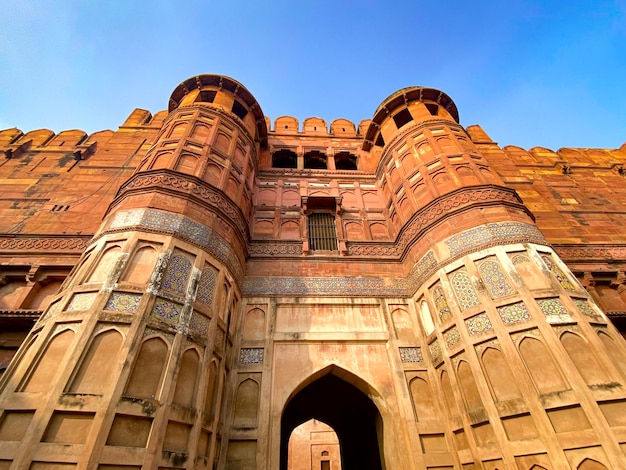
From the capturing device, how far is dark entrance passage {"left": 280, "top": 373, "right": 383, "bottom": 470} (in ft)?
32.6

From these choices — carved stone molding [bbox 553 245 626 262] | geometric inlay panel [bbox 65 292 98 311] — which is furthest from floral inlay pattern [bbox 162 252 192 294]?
carved stone molding [bbox 553 245 626 262]

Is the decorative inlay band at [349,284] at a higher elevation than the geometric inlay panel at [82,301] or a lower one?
higher

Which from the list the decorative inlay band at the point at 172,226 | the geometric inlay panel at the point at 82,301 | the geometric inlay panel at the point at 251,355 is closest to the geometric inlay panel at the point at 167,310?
the geometric inlay panel at the point at 82,301

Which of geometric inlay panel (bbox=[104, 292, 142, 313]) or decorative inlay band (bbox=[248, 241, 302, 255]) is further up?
decorative inlay band (bbox=[248, 241, 302, 255])

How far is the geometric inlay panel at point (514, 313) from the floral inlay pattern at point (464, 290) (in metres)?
0.54

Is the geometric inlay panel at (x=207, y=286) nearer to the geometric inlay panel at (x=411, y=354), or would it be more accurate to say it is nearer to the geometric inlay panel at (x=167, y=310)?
the geometric inlay panel at (x=167, y=310)

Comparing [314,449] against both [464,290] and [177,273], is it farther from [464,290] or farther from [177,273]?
[177,273]

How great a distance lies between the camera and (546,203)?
1225 cm

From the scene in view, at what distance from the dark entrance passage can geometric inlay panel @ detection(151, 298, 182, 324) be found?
5.04 metres

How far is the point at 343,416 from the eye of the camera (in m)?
11.8

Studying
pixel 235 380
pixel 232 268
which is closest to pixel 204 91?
pixel 232 268

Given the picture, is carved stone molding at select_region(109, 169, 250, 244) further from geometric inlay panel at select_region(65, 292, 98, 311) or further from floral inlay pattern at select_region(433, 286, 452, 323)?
floral inlay pattern at select_region(433, 286, 452, 323)

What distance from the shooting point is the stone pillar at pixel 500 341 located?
5.23 m

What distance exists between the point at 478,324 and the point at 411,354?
1817mm
